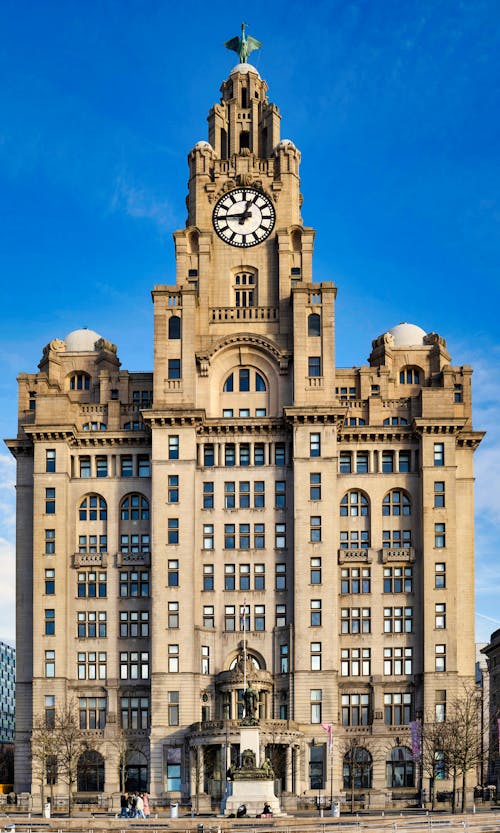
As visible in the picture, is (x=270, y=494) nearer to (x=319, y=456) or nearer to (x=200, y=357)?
(x=319, y=456)

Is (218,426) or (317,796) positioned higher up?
(218,426)

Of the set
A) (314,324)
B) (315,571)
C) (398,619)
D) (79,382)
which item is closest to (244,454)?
(315,571)

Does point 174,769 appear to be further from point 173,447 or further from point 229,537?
point 173,447

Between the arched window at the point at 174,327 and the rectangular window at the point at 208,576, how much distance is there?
25041 millimetres

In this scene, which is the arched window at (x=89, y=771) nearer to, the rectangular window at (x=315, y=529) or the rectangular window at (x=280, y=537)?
the rectangular window at (x=280, y=537)

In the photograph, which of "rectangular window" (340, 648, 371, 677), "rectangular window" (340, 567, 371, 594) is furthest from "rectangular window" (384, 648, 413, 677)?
"rectangular window" (340, 567, 371, 594)

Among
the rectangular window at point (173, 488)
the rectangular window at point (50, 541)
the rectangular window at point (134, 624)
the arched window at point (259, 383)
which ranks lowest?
the rectangular window at point (134, 624)

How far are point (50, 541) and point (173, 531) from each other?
1357 cm

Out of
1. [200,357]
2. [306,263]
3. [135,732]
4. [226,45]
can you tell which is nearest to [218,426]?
[200,357]

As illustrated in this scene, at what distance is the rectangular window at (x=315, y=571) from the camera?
502 ft

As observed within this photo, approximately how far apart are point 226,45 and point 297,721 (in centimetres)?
8541

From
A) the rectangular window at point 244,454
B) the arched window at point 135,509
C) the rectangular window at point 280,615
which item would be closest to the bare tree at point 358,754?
the rectangular window at point 280,615

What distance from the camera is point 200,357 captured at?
159 m

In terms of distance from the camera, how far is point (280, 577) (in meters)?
155
